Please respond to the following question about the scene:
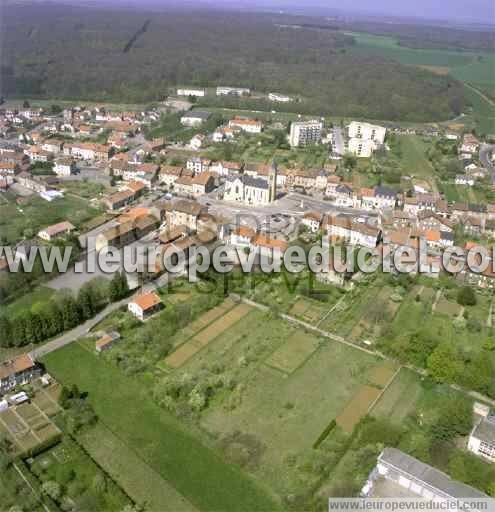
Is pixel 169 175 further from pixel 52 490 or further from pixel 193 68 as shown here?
pixel 193 68

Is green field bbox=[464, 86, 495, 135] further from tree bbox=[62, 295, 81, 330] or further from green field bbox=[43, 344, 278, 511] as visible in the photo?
green field bbox=[43, 344, 278, 511]

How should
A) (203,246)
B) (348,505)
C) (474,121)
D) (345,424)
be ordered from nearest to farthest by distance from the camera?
(348,505) < (345,424) < (203,246) < (474,121)

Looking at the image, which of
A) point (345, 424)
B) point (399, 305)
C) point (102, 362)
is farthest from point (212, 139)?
point (345, 424)

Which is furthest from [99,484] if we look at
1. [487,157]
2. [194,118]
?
[487,157]

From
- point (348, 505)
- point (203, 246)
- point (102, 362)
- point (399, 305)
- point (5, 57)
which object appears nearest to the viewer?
point (348, 505)

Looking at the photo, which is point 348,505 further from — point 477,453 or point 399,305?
point 399,305

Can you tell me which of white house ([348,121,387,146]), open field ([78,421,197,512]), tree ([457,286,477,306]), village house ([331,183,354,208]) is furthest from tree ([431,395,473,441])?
white house ([348,121,387,146])

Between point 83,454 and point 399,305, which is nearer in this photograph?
point 83,454
